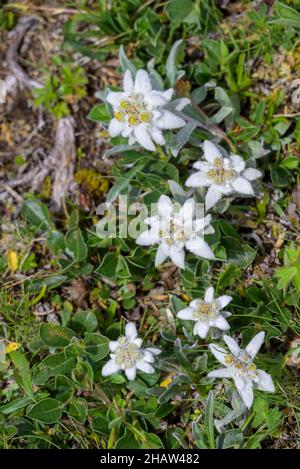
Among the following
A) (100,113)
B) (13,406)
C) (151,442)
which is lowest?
(151,442)

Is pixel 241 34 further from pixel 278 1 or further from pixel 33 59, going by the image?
pixel 33 59

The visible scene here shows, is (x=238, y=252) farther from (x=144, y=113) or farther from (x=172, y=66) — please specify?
(x=172, y=66)

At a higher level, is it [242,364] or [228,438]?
[242,364]

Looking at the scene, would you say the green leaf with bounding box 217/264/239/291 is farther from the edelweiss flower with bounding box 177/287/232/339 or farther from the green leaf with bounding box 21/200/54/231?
the green leaf with bounding box 21/200/54/231

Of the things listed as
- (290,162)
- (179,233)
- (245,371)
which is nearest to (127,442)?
(245,371)

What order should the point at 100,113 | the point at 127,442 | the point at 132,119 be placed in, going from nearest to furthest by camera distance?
the point at 132,119 < the point at 127,442 < the point at 100,113

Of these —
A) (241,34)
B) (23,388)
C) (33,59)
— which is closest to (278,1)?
(241,34)

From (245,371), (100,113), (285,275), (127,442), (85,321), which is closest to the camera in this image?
(245,371)
